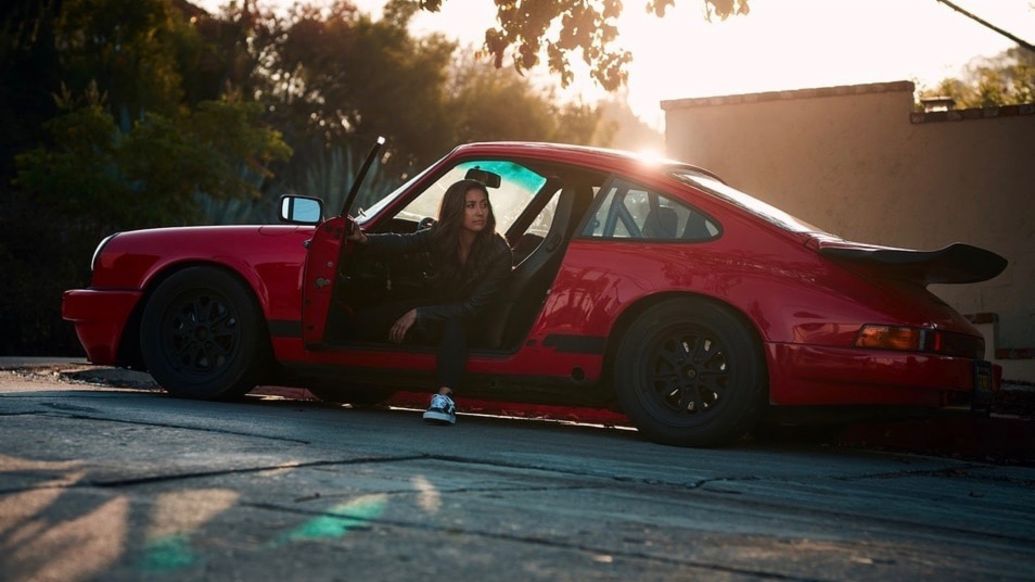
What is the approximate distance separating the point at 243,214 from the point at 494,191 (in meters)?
14.3

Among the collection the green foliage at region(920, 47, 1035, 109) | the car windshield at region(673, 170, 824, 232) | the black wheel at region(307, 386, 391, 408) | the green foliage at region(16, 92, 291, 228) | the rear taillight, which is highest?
the green foliage at region(920, 47, 1035, 109)

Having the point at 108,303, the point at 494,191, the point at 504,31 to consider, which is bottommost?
the point at 108,303

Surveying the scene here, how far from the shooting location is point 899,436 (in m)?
8.61

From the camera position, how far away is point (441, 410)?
24.9 ft

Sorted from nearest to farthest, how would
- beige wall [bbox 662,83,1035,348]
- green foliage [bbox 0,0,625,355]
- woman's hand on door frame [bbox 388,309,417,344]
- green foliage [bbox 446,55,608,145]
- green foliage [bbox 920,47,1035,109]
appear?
1. woman's hand on door frame [bbox 388,309,417,344]
2. beige wall [bbox 662,83,1035,348]
3. green foliage [bbox 0,0,625,355]
4. green foliage [bbox 920,47,1035,109]
5. green foliage [bbox 446,55,608,145]

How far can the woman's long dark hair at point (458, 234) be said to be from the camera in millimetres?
8086

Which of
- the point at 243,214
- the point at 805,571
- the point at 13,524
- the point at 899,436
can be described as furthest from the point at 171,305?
the point at 243,214

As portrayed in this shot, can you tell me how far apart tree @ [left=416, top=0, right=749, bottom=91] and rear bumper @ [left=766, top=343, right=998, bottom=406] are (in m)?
4.67

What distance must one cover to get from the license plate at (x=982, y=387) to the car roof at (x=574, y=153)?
1.86 metres

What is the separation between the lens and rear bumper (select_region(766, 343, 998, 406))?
22.5 feet

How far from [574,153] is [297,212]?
5.00 feet

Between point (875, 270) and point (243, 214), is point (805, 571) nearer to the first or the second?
point (875, 270)

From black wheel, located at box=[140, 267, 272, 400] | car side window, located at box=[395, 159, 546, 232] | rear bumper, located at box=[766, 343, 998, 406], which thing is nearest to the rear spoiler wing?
rear bumper, located at box=[766, 343, 998, 406]

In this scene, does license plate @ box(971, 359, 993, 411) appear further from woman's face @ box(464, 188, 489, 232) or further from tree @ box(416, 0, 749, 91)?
tree @ box(416, 0, 749, 91)
